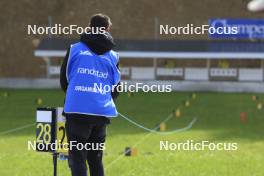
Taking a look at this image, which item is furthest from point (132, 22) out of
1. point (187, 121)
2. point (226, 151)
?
point (226, 151)

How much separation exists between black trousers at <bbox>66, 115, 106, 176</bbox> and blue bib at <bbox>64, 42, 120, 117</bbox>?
0.11m

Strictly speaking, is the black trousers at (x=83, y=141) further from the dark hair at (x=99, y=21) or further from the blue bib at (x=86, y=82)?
the dark hair at (x=99, y=21)

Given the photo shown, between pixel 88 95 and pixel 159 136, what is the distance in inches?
303

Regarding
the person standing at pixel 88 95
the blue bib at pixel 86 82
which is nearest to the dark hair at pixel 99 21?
the person standing at pixel 88 95

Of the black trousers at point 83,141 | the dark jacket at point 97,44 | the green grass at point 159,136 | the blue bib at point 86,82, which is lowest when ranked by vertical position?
the green grass at point 159,136

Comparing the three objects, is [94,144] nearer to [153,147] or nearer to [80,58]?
[80,58]

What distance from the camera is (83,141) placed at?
603 cm

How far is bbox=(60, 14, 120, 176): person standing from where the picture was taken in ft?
19.9

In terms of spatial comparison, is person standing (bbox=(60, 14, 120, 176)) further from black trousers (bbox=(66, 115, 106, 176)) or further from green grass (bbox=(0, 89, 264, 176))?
green grass (bbox=(0, 89, 264, 176))

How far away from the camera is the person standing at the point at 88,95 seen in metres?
6.06

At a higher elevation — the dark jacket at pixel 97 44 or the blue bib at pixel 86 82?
the dark jacket at pixel 97 44

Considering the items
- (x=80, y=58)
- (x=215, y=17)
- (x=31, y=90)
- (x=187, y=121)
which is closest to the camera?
(x=80, y=58)

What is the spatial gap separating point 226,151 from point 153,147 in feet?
4.49

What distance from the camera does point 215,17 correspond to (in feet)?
108
